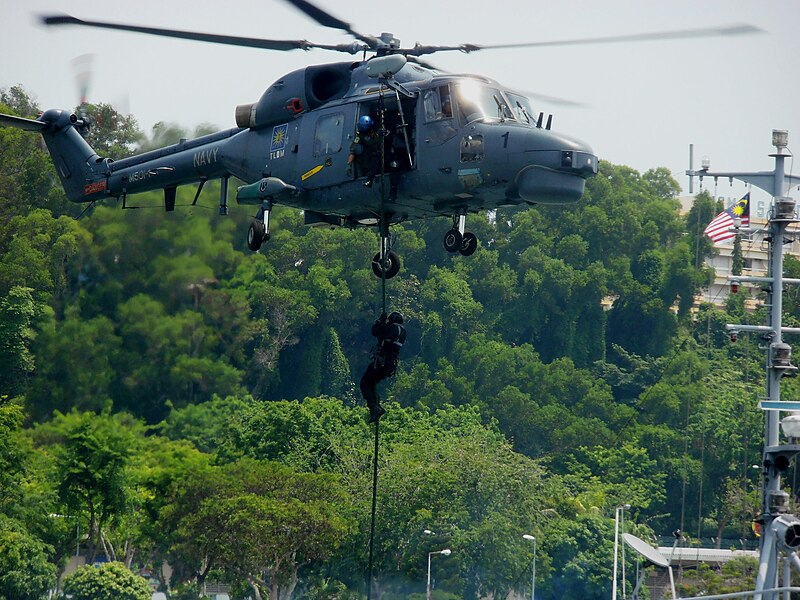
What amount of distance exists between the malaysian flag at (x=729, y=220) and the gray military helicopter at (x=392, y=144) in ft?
30.1

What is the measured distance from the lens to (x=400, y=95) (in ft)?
83.8

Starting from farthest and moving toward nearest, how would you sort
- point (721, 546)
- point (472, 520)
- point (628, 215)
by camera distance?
point (628, 215), point (721, 546), point (472, 520)

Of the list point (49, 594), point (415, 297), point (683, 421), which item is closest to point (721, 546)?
point (683, 421)

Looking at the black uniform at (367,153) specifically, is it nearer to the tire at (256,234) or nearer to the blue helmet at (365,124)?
the blue helmet at (365,124)

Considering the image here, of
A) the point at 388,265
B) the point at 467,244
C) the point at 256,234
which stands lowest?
the point at 388,265

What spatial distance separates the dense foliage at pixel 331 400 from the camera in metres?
52.8

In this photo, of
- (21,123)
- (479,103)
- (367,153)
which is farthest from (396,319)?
(21,123)

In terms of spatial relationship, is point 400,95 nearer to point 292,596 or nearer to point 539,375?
point 292,596

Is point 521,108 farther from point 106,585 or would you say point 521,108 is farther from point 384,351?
point 106,585

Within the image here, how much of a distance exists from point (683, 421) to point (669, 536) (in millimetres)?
8923

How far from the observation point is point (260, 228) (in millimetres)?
27703

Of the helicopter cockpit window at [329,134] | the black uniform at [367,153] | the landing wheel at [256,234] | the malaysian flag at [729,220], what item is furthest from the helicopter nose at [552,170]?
the malaysian flag at [729,220]

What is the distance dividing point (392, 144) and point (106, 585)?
1297 inches

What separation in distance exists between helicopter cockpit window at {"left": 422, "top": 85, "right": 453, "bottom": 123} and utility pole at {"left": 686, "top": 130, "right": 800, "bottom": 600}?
6241mm
